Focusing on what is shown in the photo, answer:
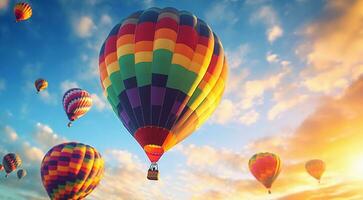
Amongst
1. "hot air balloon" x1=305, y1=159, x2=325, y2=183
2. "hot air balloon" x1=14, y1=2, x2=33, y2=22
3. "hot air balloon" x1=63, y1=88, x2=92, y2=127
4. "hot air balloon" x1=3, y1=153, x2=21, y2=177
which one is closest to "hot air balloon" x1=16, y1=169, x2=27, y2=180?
"hot air balloon" x1=3, y1=153, x2=21, y2=177

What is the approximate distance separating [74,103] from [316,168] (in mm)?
32907

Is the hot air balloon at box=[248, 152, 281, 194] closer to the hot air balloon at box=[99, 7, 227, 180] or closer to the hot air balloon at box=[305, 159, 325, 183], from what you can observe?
the hot air balloon at box=[305, 159, 325, 183]

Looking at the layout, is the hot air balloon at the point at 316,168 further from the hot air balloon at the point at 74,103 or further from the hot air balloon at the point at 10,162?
the hot air balloon at the point at 10,162

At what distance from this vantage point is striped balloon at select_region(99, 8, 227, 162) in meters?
18.7

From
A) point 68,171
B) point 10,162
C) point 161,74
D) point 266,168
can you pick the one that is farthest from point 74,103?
point 266,168

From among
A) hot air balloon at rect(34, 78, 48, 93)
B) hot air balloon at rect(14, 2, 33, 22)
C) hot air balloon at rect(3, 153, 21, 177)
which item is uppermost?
hot air balloon at rect(14, 2, 33, 22)

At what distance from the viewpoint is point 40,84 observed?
4347cm

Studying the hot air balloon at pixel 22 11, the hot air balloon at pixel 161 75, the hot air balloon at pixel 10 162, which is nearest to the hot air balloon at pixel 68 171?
the hot air balloon at pixel 161 75

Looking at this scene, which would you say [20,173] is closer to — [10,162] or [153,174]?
[10,162]

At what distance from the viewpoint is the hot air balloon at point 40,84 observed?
142 feet

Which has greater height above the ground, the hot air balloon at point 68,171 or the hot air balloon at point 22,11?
the hot air balloon at point 22,11

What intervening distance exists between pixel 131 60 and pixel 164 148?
601 centimetres

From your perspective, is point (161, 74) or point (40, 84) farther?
point (40, 84)

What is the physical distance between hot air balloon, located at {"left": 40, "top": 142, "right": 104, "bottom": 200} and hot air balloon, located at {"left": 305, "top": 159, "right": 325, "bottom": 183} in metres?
28.6
